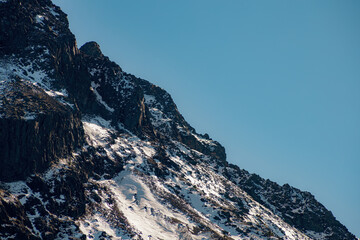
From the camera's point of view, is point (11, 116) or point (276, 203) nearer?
point (11, 116)

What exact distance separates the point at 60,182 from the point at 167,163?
56.0 meters

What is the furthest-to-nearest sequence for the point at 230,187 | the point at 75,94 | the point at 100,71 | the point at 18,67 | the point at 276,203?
the point at 276,203 → the point at 230,187 → the point at 100,71 → the point at 75,94 → the point at 18,67

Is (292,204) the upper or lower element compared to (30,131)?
upper

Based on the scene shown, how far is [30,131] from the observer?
62156mm

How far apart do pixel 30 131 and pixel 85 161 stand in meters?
21.4

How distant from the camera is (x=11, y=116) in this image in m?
59.5

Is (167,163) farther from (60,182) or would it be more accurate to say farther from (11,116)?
(11,116)

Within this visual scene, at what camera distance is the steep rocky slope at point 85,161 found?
5806 cm

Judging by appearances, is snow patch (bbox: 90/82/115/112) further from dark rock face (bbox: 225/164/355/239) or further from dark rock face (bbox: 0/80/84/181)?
dark rock face (bbox: 225/164/355/239)

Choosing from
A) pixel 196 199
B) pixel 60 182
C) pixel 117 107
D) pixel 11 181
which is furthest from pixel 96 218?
pixel 117 107

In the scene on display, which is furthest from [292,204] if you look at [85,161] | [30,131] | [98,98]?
[30,131]

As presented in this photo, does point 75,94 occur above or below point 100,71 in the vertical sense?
below

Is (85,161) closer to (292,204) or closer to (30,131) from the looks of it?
(30,131)

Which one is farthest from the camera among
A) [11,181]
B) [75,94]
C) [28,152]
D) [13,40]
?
[75,94]
